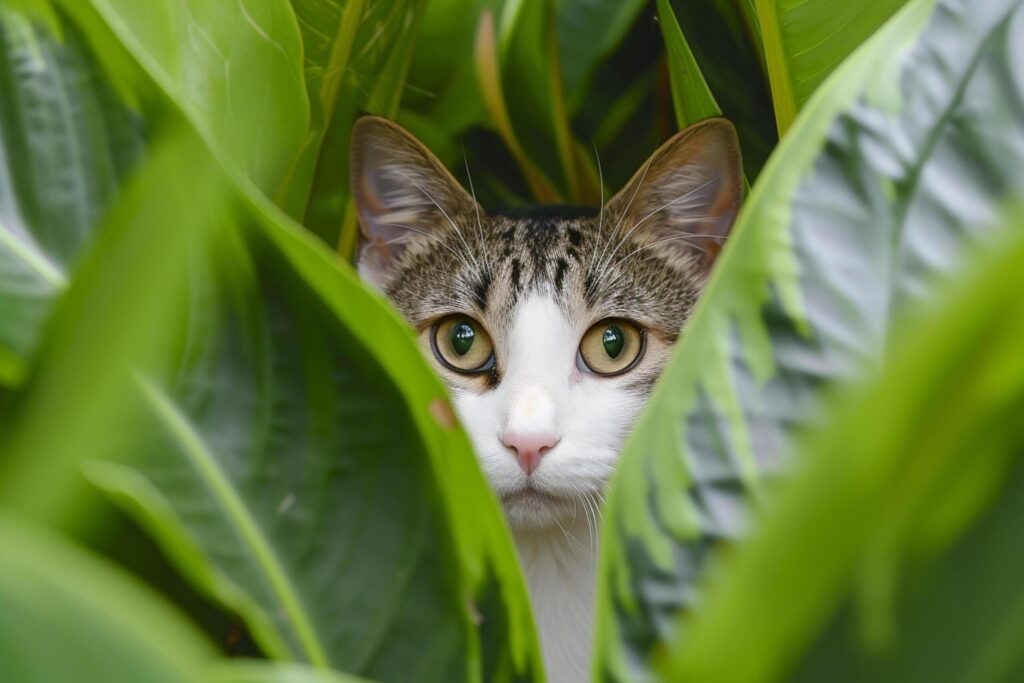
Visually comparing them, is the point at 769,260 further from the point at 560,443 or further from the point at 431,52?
the point at 431,52

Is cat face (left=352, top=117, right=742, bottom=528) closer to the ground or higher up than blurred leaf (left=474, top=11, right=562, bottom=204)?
closer to the ground

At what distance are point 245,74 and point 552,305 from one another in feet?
1.25

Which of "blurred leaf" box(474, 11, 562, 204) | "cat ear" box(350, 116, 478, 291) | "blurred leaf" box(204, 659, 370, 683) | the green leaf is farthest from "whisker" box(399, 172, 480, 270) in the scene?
"blurred leaf" box(204, 659, 370, 683)

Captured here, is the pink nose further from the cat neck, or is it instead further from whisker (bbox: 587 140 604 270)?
whisker (bbox: 587 140 604 270)

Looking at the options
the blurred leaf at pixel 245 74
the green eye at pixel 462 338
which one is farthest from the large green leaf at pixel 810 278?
the green eye at pixel 462 338

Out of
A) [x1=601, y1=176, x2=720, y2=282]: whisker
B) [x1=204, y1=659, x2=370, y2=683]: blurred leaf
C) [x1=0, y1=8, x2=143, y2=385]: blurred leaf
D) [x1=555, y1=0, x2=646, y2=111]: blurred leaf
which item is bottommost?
[x1=204, y1=659, x2=370, y2=683]: blurred leaf

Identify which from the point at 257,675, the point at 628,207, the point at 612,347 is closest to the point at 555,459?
the point at 612,347

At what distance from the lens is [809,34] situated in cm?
72

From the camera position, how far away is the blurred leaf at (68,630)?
0.25 m

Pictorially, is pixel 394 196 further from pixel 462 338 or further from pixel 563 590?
pixel 563 590

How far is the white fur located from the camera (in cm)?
82

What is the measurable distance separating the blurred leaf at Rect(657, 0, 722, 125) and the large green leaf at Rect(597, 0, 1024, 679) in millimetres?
458

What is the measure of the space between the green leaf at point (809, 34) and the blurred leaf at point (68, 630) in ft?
2.09

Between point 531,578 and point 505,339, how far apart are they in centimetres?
23
